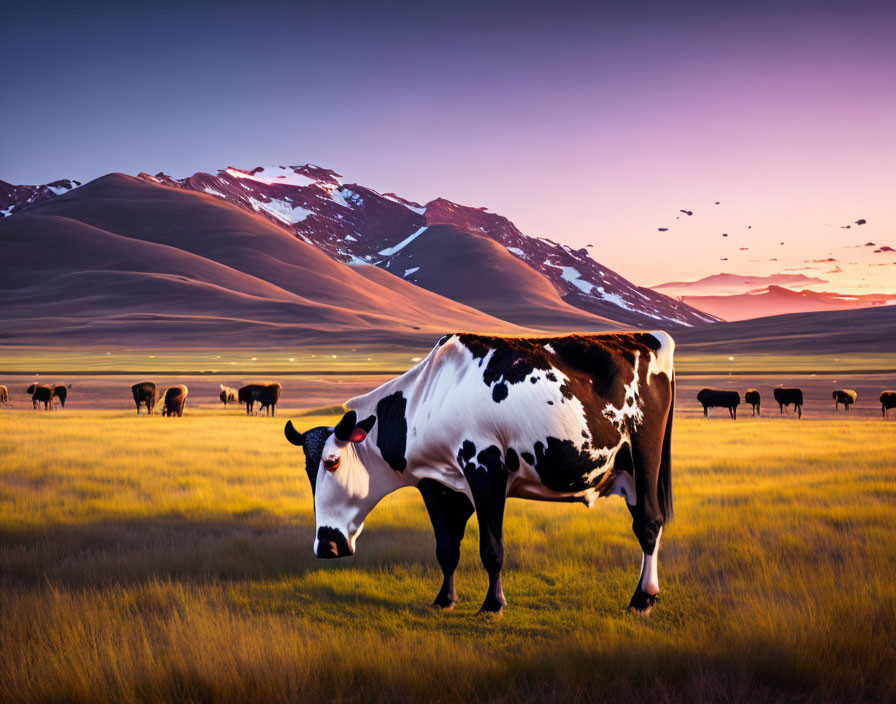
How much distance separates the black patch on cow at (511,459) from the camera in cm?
548

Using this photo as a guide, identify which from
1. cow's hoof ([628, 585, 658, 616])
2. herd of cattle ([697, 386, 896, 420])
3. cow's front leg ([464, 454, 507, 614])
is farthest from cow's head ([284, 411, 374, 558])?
herd of cattle ([697, 386, 896, 420])

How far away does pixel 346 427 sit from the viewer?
567cm

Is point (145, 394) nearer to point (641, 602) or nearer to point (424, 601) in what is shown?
point (424, 601)

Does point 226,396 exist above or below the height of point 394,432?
below

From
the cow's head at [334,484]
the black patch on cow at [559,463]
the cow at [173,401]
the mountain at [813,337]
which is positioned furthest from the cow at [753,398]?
the mountain at [813,337]

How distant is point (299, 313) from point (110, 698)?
180m

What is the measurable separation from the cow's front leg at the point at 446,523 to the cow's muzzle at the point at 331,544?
0.81 metres

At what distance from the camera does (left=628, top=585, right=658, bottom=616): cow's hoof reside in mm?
5645

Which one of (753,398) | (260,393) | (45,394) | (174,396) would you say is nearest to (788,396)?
(753,398)

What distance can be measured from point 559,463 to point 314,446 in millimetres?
2155

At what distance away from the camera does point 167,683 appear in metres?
4.23

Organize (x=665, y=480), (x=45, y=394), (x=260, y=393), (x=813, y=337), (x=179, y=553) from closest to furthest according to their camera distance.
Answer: (x=665, y=480) < (x=179, y=553) < (x=260, y=393) < (x=45, y=394) < (x=813, y=337)

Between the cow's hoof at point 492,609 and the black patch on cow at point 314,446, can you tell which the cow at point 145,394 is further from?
the cow's hoof at point 492,609

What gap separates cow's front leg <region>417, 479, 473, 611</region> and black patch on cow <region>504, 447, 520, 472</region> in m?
0.84
